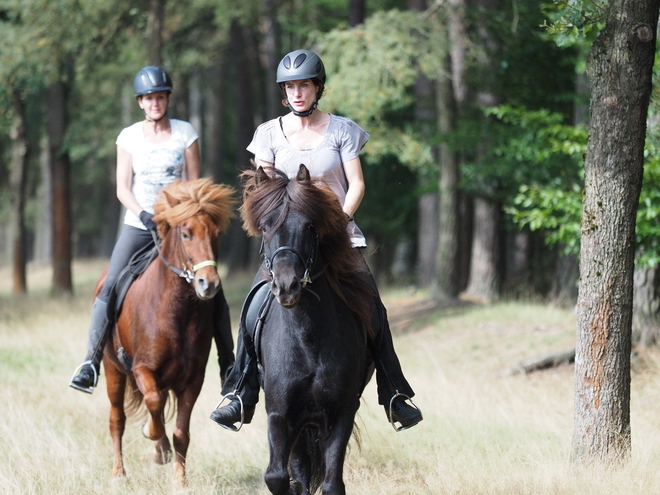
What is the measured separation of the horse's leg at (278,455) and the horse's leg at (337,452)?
0.24m

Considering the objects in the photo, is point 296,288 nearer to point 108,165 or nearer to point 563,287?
point 563,287

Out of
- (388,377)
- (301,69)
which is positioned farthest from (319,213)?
(388,377)

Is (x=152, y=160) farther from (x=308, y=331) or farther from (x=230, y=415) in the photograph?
(x=308, y=331)

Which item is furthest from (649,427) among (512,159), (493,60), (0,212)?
(0,212)

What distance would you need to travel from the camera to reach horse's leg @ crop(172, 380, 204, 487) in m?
6.77

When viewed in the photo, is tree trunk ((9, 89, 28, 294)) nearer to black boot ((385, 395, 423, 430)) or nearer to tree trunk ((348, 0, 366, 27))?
tree trunk ((348, 0, 366, 27))

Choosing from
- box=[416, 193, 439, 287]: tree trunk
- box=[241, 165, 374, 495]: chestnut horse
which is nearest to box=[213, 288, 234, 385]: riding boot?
box=[241, 165, 374, 495]: chestnut horse

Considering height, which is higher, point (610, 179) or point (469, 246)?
point (610, 179)

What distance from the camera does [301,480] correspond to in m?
5.55

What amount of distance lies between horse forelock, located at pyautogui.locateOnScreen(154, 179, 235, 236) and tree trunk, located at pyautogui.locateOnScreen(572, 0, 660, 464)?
9.43 feet

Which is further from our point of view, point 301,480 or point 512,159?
point 512,159

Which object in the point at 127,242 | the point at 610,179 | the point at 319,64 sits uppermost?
the point at 319,64

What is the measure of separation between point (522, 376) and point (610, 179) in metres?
5.74

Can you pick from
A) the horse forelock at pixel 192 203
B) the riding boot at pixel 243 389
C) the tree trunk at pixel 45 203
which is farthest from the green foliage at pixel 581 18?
the tree trunk at pixel 45 203
